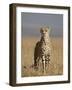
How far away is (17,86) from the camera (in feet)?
6.12

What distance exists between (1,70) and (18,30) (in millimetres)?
304

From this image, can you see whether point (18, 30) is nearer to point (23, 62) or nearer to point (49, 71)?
point (23, 62)

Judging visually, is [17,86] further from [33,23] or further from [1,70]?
[33,23]

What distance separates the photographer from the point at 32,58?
192 centimetres

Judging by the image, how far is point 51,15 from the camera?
1976 millimetres

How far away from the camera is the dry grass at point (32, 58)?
1886mm

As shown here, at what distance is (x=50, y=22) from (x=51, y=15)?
0.05m

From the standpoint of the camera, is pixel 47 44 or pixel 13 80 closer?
pixel 13 80

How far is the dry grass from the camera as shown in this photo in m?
1.89

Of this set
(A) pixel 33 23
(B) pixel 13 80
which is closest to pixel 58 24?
(A) pixel 33 23

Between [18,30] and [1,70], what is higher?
[18,30]

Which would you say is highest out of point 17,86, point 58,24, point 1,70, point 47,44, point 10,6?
point 10,6

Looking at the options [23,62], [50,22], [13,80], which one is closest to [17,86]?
[13,80]

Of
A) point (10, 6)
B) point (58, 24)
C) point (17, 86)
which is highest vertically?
point (10, 6)
